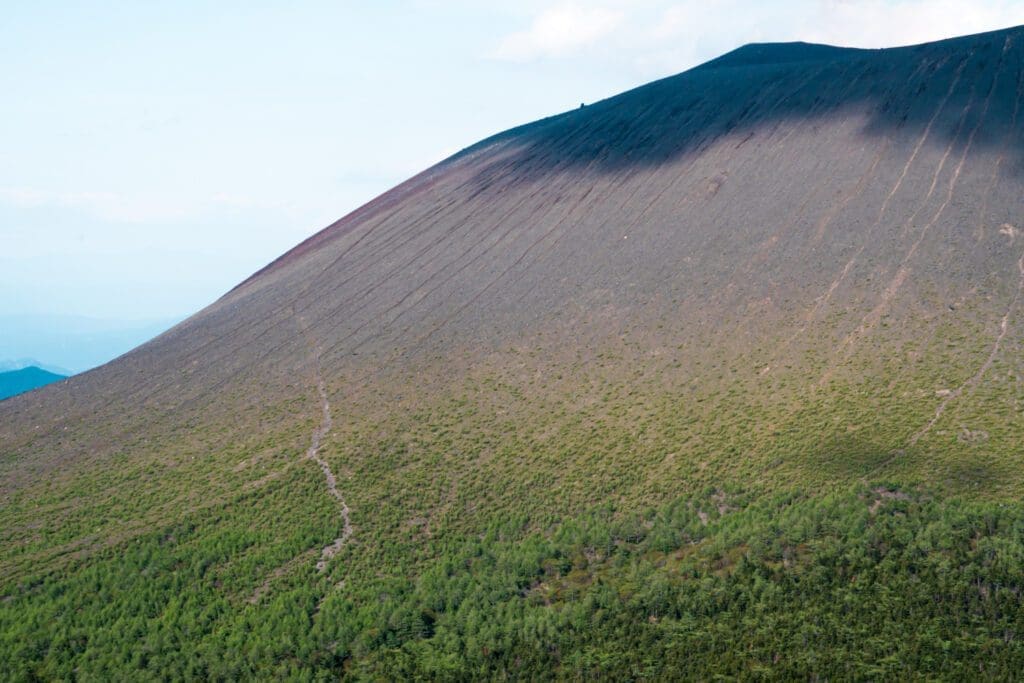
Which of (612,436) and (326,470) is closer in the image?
(612,436)

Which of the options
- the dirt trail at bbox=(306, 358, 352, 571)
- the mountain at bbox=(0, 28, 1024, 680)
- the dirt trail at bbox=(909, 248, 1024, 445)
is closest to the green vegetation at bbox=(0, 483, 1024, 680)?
the mountain at bbox=(0, 28, 1024, 680)

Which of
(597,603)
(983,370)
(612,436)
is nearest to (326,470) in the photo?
(612,436)

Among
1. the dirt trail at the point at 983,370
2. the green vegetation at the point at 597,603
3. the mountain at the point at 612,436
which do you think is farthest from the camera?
the dirt trail at the point at 983,370

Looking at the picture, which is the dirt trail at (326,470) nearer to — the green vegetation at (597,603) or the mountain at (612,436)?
the mountain at (612,436)

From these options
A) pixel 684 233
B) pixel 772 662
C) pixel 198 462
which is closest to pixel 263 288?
pixel 198 462

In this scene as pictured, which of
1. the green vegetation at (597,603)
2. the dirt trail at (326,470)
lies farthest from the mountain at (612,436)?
the dirt trail at (326,470)

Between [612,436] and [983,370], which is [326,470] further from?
Result: [983,370]

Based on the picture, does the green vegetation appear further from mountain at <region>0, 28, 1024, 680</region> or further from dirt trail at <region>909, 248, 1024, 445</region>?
dirt trail at <region>909, 248, 1024, 445</region>

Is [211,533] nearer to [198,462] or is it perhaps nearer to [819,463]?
[198,462]

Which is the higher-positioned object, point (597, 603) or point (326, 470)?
point (326, 470)
